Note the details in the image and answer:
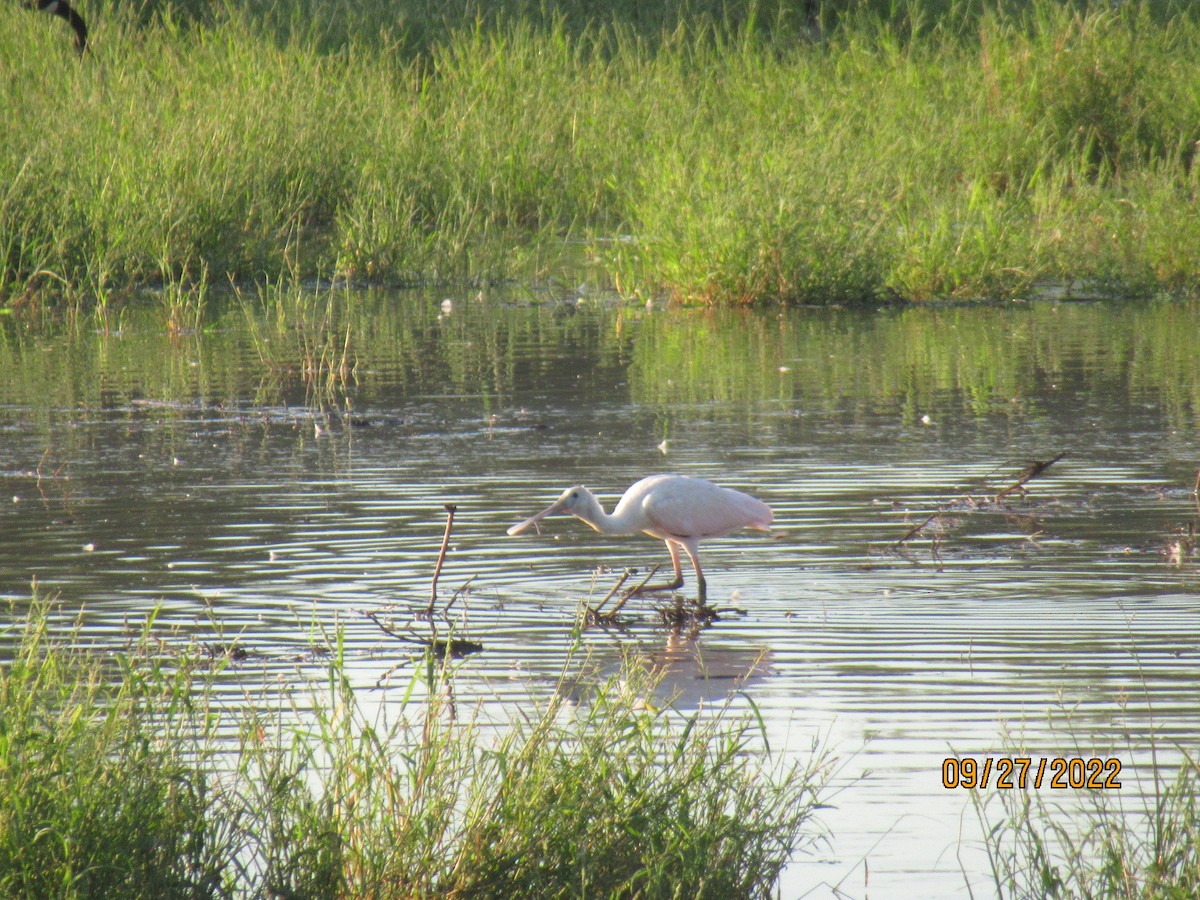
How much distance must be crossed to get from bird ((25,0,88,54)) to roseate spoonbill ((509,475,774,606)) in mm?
13639

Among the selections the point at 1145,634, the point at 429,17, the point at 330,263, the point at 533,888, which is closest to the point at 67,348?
the point at 330,263

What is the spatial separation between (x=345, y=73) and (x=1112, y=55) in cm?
773

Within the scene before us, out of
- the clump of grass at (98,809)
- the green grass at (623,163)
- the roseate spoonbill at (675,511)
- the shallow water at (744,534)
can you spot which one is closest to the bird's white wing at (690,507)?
the roseate spoonbill at (675,511)

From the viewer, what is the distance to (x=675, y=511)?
23.3ft

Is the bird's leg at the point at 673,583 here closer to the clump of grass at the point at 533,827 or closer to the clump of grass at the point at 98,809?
the clump of grass at the point at 533,827

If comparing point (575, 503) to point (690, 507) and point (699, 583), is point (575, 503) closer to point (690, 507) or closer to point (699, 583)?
point (690, 507)

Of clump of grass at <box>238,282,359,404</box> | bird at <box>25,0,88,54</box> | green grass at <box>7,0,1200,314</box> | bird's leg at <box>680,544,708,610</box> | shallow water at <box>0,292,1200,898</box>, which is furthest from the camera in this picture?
bird at <box>25,0,88,54</box>

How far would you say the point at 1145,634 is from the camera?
6164 millimetres

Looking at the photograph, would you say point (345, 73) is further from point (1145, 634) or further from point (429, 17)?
point (1145, 634)
